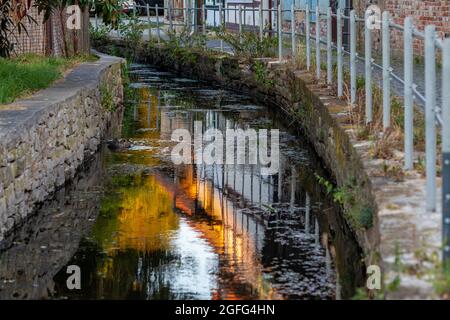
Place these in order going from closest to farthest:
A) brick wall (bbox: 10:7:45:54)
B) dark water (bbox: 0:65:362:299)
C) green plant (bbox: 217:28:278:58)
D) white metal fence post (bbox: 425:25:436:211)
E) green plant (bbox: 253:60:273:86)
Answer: white metal fence post (bbox: 425:25:436:211) < dark water (bbox: 0:65:362:299) < brick wall (bbox: 10:7:45:54) < green plant (bbox: 253:60:273:86) < green plant (bbox: 217:28:278:58)

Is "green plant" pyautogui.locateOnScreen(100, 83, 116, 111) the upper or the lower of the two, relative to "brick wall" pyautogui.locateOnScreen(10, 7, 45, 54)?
Answer: lower

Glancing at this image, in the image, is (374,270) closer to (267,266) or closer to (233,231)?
(267,266)

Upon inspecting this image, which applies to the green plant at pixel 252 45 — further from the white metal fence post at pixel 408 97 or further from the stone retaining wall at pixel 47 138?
the white metal fence post at pixel 408 97

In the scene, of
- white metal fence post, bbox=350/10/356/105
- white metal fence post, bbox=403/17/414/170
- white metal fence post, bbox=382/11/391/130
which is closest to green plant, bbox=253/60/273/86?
white metal fence post, bbox=350/10/356/105

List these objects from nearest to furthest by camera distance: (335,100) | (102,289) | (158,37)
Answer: (102,289) < (335,100) < (158,37)

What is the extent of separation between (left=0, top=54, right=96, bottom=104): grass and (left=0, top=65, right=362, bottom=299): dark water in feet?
3.70

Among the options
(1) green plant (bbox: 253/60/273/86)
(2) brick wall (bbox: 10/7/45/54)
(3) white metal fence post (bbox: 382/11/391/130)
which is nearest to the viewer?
(3) white metal fence post (bbox: 382/11/391/130)

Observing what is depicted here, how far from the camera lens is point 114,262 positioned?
941 cm

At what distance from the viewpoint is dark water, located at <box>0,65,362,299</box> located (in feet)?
28.4

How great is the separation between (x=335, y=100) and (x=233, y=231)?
4129 millimetres

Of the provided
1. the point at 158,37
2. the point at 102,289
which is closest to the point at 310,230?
the point at 102,289

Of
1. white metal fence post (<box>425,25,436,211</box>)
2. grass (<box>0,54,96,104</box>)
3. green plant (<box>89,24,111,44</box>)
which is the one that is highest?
white metal fence post (<box>425,25,436,211</box>)

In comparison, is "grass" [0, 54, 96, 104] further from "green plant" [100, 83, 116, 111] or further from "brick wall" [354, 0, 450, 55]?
"brick wall" [354, 0, 450, 55]

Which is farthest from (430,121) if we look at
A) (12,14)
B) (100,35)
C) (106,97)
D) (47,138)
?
(100,35)
